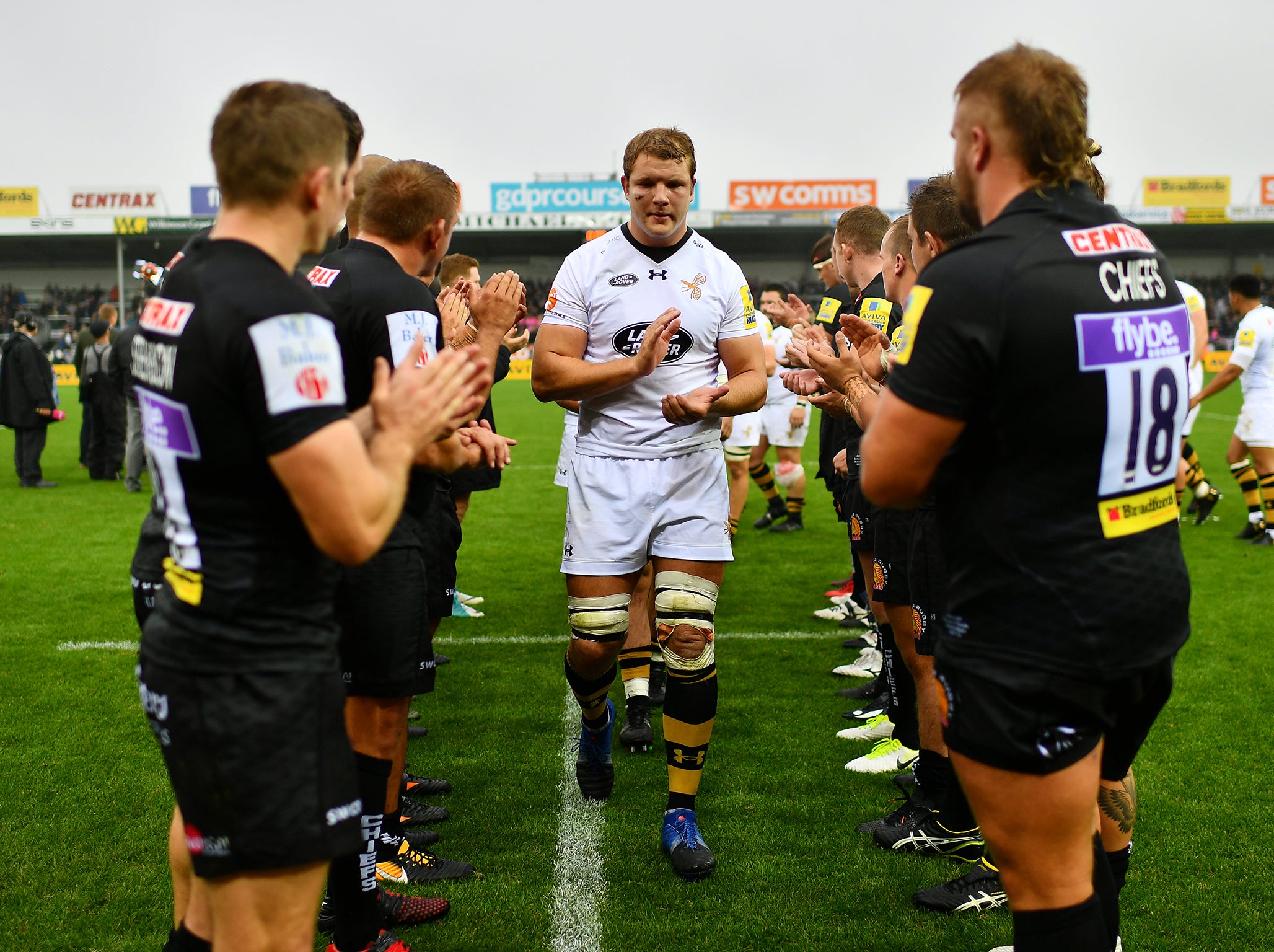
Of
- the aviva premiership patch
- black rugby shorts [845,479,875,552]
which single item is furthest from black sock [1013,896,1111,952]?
black rugby shorts [845,479,875,552]

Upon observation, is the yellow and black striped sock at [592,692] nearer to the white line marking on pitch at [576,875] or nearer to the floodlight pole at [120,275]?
the white line marking on pitch at [576,875]

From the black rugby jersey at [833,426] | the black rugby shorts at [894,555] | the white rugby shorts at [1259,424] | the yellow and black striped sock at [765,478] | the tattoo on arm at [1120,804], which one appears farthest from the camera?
the yellow and black striped sock at [765,478]

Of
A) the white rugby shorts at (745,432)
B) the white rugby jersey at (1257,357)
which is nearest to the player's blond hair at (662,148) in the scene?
the white rugby shorts at (745,432)

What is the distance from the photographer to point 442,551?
156 inches

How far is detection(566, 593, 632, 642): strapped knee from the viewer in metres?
4.10

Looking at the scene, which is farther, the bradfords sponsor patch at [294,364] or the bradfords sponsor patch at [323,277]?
the bradfords sponsor patch at [323,277]

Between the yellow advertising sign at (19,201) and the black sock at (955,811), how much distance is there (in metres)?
58.6

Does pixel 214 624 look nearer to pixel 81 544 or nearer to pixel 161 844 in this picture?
pixel 161 844

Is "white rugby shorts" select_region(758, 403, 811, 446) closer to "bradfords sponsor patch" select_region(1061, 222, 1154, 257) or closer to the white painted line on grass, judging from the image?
the white painted line on grass

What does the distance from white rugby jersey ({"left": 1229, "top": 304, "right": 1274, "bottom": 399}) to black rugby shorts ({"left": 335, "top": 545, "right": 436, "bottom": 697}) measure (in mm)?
9396

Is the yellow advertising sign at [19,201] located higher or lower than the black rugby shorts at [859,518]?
higher

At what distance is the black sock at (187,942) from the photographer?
227 centimetres

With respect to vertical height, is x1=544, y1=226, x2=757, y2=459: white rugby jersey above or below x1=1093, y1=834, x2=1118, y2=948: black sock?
above

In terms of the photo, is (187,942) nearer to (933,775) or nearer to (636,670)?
(933,775)
